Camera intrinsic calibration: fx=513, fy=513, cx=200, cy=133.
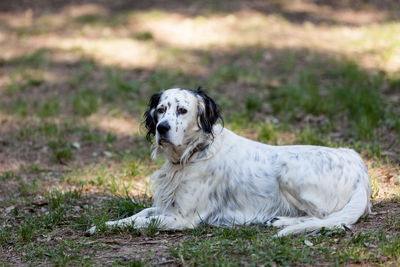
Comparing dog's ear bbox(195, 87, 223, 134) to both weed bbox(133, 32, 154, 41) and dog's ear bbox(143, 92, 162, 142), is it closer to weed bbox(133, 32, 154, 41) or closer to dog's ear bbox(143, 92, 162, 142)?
dog's ear bbox(143, 92, 162, 142)

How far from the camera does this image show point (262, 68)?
9883 millimetres

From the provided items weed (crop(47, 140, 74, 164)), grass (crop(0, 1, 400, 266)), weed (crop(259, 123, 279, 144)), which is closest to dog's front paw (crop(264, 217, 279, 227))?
grass (crop(0, 1, 400, 266))

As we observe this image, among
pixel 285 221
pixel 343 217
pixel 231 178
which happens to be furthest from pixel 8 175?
pixel 343 217

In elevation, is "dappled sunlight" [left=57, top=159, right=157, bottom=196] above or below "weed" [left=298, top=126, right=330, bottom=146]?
below

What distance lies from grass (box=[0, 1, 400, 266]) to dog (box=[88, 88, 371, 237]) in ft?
0.76

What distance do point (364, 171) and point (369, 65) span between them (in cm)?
529

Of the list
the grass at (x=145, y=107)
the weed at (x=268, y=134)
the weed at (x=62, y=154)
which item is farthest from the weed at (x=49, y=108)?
the weed at (x=268, y=134)

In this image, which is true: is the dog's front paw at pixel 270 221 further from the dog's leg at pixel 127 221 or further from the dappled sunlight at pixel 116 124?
the dappled sunlight at pixel 116 124

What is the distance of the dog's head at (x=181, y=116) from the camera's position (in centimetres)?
450

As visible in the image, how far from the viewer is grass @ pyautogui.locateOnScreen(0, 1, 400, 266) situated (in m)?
4.16

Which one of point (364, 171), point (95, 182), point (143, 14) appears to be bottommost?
point (95, 182)

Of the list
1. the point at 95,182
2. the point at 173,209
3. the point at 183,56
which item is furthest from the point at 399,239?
the point at 183,56

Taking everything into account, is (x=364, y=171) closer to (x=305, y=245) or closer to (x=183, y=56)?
(x=305, y=245)

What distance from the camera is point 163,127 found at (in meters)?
4.47
